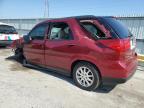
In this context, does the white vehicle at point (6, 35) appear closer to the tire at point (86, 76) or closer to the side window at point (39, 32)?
the side window at point (39, 32)

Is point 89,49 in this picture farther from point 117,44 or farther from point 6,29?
point 6,29

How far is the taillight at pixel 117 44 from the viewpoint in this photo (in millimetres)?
3860

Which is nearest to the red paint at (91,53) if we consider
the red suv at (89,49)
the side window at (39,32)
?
the red suv at (89,49)

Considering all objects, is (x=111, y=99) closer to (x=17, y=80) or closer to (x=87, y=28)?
(x=87, y=28)

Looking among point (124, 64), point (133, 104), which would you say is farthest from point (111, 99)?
point (124, 64)

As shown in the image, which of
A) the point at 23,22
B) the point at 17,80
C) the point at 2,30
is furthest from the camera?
the point at 23,22

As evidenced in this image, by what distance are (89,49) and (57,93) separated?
1280 mm

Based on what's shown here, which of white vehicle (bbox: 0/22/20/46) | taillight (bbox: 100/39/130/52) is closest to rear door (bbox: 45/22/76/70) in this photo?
taillight (bbox: 100/39/130/52)

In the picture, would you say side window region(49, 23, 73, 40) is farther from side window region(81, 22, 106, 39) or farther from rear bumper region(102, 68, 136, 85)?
rear bumper region(102, 68, 136, 85)

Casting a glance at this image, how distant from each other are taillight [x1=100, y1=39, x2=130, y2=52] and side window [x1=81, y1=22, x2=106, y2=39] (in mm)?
193

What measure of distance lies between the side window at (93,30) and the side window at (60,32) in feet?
1.63

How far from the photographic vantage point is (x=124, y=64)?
398 centimetres

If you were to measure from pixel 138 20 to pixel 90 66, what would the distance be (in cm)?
601

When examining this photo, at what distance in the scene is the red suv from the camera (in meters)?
3.98
